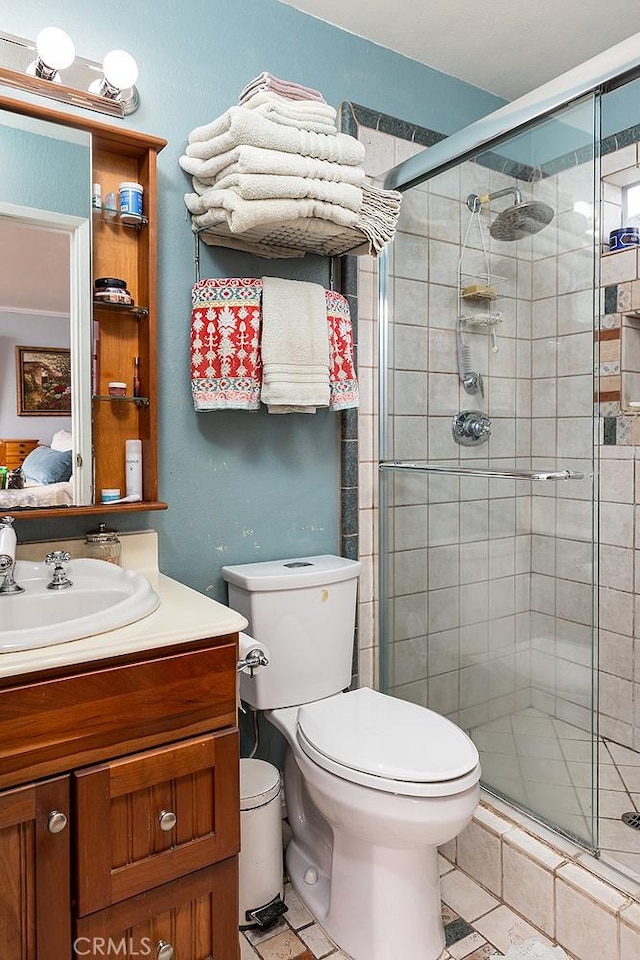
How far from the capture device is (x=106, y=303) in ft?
5.22

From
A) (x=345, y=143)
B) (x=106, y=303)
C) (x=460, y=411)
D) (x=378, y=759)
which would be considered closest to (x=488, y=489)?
(x=460, y=411)

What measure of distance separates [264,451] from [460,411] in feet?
1.97

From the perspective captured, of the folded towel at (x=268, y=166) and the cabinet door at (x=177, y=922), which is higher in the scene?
the folded towel at (x=268, y=166)

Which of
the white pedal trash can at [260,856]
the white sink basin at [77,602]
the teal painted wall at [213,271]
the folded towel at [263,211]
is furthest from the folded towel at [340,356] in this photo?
the white pedal trash can at [260,856]

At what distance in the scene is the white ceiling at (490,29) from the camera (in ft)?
6.37

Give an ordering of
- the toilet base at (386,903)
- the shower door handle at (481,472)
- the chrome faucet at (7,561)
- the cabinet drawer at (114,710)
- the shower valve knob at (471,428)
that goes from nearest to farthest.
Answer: the cabinet drawer at (114,710), the chrome faucet at (7,561), the toilet base at (386,903), the shower door handle at (481,472), the shower valve knob at (471,428)

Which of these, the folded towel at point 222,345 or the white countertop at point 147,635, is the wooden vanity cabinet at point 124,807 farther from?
the folded towel at point 222,345

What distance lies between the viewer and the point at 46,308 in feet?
5.03

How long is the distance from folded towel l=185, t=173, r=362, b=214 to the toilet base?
1.50 m

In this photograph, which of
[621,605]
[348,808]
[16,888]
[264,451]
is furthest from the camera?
[621,605]

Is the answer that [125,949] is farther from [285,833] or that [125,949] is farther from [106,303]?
[106,303]

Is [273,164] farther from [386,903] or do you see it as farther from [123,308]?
[386,903]

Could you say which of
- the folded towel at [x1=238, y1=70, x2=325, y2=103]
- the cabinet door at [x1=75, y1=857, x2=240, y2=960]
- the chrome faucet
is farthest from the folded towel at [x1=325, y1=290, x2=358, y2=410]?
the cabinet door at [x1=75, y1=857, x2=240, y2=960]

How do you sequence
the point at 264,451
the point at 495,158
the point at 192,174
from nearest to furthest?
the point at 192,174 → the point at 495,158 → the point at 264,451
